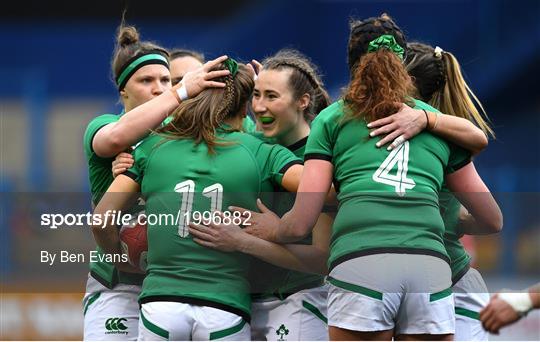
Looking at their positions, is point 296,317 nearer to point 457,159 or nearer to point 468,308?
point 468,308

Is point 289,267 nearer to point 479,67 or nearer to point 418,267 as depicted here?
point 418,267

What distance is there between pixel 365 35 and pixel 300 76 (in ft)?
1.85

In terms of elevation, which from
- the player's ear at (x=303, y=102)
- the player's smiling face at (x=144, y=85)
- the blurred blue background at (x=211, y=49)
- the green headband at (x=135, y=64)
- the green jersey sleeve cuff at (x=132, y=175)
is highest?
the blurred blue background at (x=211, y=49)

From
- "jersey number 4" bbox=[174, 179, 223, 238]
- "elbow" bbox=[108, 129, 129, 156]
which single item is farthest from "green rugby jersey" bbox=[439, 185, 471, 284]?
"elbow" bbox=[108, 129, 129, 156]

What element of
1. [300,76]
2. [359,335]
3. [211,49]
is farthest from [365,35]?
[211,49]

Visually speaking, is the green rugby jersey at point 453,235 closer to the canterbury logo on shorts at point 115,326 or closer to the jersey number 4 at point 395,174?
the jersey number 4 at point 395,174

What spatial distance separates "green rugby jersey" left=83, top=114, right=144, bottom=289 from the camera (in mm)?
4703

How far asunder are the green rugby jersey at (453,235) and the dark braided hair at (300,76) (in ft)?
2.39

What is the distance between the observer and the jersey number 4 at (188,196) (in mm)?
4227

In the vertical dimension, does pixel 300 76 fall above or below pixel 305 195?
above

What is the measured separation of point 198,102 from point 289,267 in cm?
75

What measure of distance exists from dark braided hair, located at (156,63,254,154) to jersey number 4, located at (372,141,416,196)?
25.3 inches

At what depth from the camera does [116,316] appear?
486 centimetres

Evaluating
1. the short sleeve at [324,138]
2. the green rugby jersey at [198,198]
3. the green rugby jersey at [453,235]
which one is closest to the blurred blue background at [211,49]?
the green rugby jersey at [453,235]
